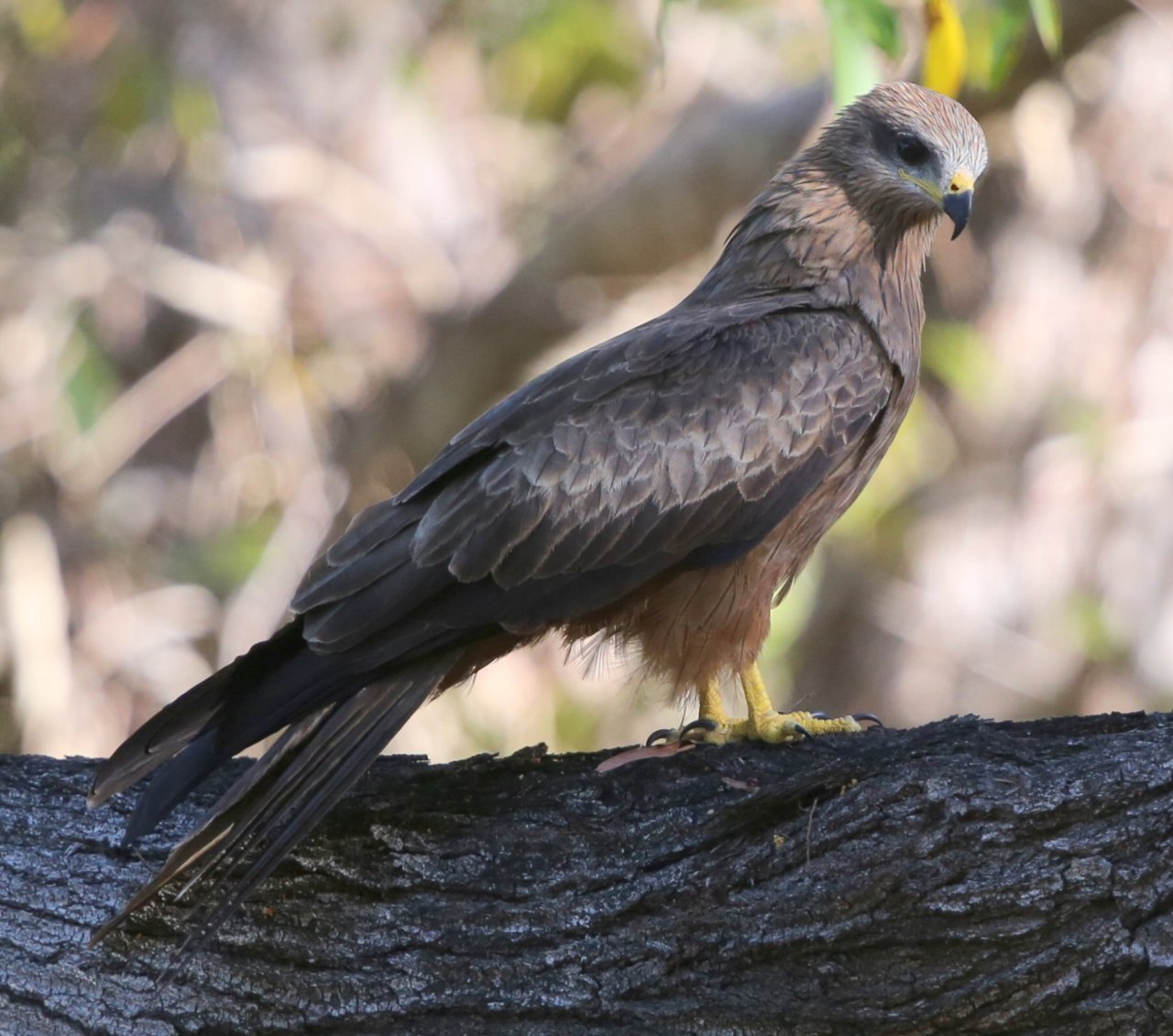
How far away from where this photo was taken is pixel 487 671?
9.61 meters

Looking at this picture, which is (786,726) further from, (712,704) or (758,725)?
(712,704)

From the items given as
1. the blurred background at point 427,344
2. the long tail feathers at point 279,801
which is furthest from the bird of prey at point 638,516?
the blurred background at point 427,344

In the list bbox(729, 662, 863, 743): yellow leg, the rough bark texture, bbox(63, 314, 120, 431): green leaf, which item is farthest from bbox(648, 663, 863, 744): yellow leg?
bbox(63, 314, 120, 431): green leaf

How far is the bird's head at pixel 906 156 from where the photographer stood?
442cm

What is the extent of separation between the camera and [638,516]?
398 centimetres

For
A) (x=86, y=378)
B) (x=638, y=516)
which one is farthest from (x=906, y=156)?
(x=86, y=378)

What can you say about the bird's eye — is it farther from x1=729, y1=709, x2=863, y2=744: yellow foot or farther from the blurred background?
the blurred background

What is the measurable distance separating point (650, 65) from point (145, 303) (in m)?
3.39

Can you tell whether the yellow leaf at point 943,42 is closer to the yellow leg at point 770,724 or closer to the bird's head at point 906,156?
the bird's head at point 906,156

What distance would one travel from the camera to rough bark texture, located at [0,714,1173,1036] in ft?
10.1

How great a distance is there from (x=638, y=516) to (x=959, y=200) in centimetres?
127

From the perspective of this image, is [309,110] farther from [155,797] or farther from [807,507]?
[155,797]

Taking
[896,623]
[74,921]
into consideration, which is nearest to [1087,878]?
[74,921]

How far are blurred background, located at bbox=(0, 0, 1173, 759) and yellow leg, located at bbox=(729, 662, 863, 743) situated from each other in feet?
12.0
